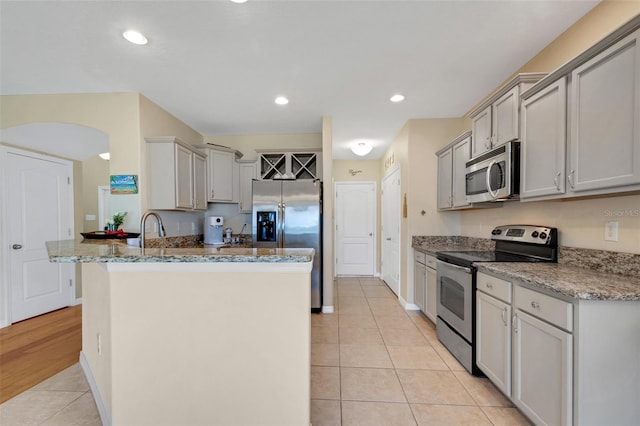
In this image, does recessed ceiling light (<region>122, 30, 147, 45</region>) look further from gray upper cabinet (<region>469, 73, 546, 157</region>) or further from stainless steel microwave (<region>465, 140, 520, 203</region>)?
stainless steel microwave (<region>465, 140, 520, 203</region>)

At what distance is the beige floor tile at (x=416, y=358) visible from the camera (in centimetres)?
230

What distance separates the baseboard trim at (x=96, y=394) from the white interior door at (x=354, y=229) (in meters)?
4.27

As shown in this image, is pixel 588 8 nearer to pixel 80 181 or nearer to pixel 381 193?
pixel 381 193

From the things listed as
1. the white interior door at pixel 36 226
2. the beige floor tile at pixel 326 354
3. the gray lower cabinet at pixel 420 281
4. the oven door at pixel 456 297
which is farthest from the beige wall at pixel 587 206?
the white interior door at pixel 36 226

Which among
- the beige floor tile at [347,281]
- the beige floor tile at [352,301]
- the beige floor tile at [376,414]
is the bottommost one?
the beige floor tile at [347,281]

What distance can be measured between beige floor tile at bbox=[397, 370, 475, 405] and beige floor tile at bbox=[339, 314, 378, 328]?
0.96 metres

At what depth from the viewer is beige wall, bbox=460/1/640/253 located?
154cm

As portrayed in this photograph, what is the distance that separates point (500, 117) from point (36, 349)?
4750 mm

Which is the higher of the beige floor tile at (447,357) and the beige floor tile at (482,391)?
the beige floor tile at (482,391)

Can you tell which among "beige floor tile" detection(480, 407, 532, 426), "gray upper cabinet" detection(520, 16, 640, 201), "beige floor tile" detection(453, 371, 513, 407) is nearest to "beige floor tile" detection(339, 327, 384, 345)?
"beige floor tile" detection(453, 371, 513, 407)

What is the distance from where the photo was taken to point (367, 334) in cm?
293

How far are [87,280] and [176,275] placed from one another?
117cm

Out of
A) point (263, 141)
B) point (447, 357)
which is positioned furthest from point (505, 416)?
point (263, 141)

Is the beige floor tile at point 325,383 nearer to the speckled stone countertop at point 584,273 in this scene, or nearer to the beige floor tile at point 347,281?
the speckled stone countertop at point 584,273
